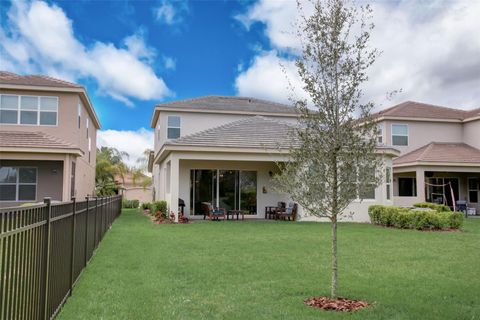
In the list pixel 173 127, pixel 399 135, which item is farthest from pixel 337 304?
pixel 399 135

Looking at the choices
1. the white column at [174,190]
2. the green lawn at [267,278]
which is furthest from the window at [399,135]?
the white column at [174,190]

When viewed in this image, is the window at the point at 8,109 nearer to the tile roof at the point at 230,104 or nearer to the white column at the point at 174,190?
the tile roof at the point at 230,104

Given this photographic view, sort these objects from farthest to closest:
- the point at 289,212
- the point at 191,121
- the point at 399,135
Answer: the point at 399,135 < the point at 191,121 < the point at 289,212

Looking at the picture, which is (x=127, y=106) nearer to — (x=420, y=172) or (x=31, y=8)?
(x=31, y=8)

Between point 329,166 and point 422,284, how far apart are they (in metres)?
2.90

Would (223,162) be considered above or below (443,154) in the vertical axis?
below

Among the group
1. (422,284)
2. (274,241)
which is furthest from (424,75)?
(422,284)

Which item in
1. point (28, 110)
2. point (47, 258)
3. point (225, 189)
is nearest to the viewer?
point (47, 258)

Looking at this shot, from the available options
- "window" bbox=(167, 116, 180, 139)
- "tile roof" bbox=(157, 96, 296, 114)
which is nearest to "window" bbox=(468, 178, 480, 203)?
"tile roof" bbox=(157, 96, 296, 114)

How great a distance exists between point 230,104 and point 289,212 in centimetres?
1094

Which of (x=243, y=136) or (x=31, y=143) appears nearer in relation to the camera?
(x=31, y=143)

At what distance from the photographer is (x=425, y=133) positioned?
29.5 meters

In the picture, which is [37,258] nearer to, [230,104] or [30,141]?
[30,141]

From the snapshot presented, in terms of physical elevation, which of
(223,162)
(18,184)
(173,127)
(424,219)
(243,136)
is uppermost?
(173,127)
